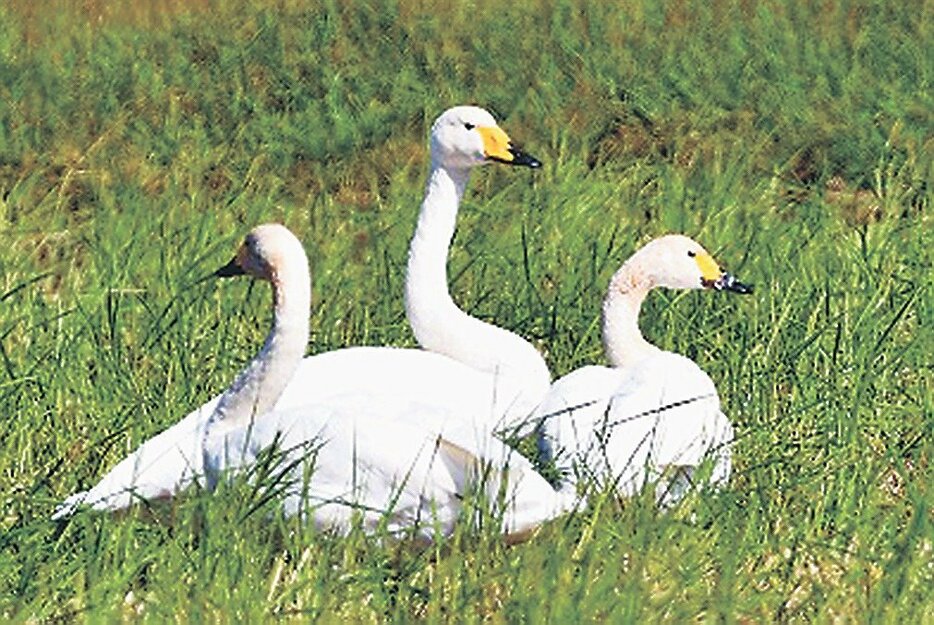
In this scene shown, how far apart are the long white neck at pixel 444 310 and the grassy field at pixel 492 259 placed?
0.20 meters

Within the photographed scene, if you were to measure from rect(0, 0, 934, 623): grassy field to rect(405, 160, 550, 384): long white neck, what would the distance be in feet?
0.67

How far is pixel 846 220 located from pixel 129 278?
2701 millimetres

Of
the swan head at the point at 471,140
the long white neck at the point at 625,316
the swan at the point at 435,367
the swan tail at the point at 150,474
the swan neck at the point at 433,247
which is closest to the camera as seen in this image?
the swan tail at the point at 150,474

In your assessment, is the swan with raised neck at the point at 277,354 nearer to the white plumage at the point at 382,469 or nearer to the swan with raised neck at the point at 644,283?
the white plumage at the point at 382,469

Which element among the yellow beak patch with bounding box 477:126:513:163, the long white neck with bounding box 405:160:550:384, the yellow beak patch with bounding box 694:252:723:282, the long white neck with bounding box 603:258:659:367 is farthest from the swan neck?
the yellow beak patch with bounding box 694:252:723:282

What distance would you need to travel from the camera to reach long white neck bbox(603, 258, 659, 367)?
17.4ft

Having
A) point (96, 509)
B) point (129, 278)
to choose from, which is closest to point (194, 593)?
point (96, 509)

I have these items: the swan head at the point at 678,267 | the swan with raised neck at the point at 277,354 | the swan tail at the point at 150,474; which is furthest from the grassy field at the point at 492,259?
the swan with raised neck at the point at 277,354

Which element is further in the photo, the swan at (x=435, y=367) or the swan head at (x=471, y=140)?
the swan head at (x=471, y=140)

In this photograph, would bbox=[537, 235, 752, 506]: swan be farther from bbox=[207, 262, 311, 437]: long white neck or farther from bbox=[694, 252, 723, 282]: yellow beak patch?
bbox=[207, 262, 311, 437]: long white neck

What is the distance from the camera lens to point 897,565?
395 centimetres

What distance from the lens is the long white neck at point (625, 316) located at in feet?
17.4

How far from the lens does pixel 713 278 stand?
5.34 metres

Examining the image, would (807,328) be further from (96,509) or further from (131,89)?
(131,89)
